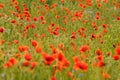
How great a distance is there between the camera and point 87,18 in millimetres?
7383

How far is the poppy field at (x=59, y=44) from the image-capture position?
2.53 metres

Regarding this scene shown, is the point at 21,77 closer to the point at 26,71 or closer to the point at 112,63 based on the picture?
the point at 26,71

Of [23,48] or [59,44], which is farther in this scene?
[59,44]

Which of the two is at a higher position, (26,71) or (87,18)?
(26,71)

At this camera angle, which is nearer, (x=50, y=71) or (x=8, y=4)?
(x=50, y=71)

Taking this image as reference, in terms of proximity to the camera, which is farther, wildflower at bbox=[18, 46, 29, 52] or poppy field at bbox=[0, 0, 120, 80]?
wildflower at bbox=[18, 46, 29, 52]

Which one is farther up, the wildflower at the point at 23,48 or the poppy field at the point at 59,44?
the wildflower at the point at 23,48

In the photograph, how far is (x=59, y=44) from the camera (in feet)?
11.1

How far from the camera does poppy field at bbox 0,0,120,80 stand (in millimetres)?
2525

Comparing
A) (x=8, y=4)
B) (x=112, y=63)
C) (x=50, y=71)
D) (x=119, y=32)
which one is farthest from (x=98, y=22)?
(x=50, y=71)

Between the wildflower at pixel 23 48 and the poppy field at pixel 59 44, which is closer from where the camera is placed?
the poppy field at pixel 59 44

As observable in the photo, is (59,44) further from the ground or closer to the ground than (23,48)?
closer to the ground

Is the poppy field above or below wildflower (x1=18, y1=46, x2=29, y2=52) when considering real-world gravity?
below

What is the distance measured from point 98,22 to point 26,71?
5.08 m
